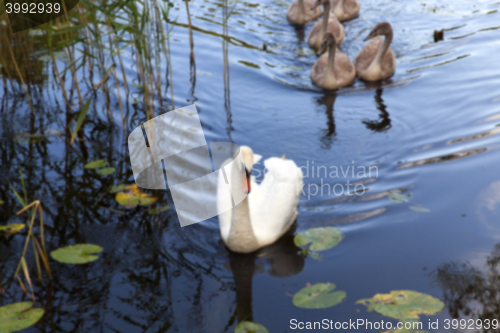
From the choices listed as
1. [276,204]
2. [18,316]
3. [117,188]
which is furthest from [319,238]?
[18,316]

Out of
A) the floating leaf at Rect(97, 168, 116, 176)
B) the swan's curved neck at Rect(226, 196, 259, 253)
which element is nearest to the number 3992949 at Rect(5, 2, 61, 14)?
the floating leaf at Rect(97, 168, 116, 176)

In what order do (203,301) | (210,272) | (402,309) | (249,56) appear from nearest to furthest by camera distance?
1. (402,309)
2. (203,301)
3. (210,272)
4. (249,56)

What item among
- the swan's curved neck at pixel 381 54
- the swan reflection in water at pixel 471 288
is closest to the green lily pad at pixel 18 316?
the swan reflection in water at pixel 471 288

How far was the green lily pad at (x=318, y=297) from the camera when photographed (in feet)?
11.1

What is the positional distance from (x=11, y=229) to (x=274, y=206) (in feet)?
8.04

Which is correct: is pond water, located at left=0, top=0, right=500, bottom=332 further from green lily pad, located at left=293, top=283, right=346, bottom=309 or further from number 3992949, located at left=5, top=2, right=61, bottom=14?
number 3992949, located at left=5, top=2, right=61, bottom=14

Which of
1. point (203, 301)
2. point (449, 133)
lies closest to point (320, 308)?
point (203, 301)

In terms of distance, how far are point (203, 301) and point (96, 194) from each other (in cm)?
189

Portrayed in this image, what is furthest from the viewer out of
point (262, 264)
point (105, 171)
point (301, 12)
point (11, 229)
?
point (301, 12)

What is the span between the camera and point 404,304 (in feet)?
10.9

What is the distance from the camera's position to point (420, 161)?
206 inches

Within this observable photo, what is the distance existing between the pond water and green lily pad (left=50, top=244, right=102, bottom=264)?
0.33 ft

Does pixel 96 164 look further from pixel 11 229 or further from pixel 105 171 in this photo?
pixel 11 229

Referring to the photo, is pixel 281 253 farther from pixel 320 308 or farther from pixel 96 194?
pixel 96 194
